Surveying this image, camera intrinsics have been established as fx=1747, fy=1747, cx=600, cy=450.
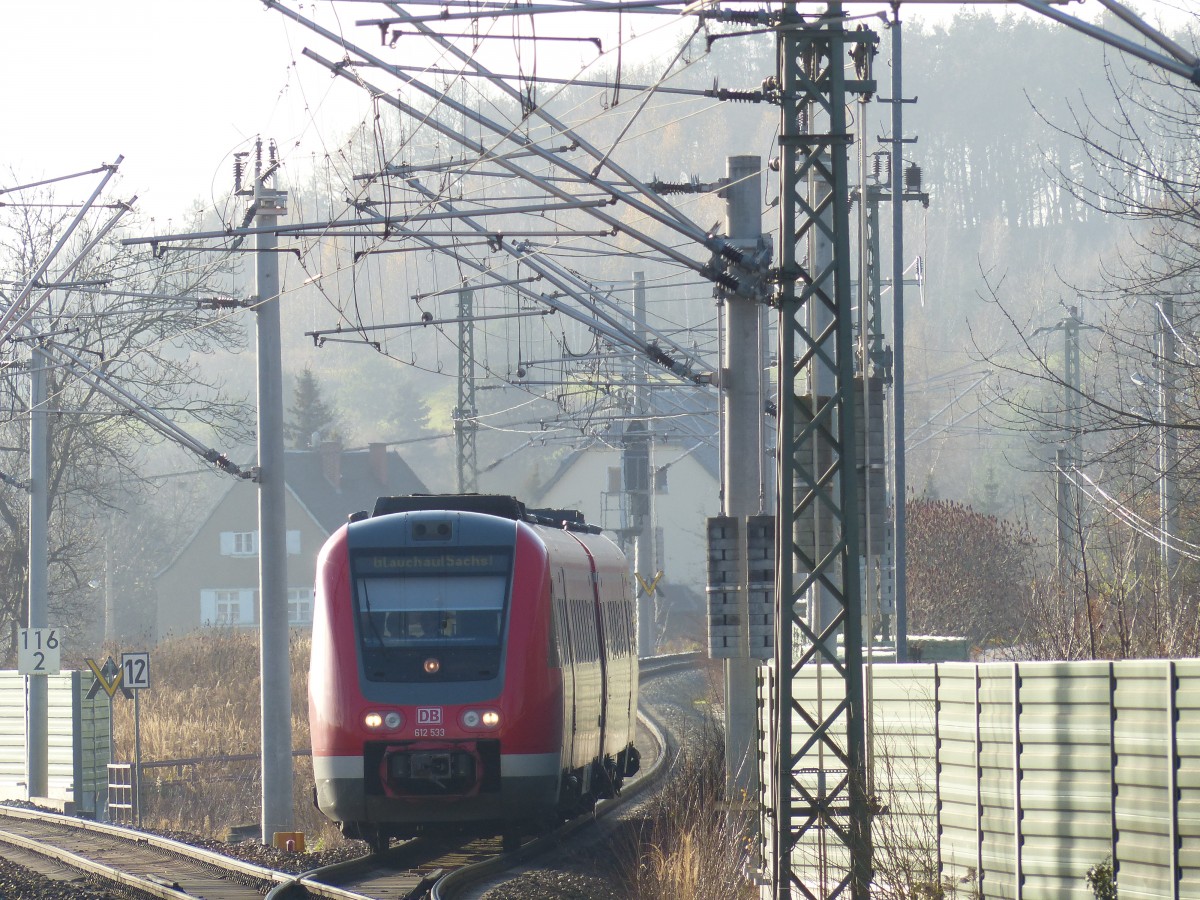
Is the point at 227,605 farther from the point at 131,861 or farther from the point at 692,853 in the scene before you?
the point at 692,853

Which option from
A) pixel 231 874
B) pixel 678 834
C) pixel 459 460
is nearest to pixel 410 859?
pixel 231 874

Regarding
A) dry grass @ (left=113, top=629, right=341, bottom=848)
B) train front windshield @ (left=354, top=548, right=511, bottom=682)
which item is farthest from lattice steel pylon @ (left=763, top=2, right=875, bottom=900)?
dry grass @ (left=113, top=629, right=341, bottom=848)

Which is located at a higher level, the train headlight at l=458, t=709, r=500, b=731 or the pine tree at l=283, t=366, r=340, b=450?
the pine tree at l=283, t=366, r=340, b=450

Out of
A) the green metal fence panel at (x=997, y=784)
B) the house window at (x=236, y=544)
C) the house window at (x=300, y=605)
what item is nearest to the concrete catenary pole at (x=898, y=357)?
the green metal fence panel at (x=997, y=784)

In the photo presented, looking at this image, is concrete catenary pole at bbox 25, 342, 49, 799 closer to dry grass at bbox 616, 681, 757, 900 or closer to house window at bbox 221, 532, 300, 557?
dry grass at bbox 616, 681, 757, 900

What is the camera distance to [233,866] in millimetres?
15445

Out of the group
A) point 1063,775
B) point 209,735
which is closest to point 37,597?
point 209,735

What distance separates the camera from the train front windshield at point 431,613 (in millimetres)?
14758

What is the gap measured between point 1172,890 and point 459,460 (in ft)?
106

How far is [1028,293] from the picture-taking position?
89375 mm

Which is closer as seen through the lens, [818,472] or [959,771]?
[959,771]

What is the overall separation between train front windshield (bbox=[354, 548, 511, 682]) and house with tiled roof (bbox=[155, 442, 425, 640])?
2415 inches

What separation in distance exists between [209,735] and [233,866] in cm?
1818

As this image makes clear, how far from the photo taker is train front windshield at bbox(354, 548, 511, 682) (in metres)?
14.8
